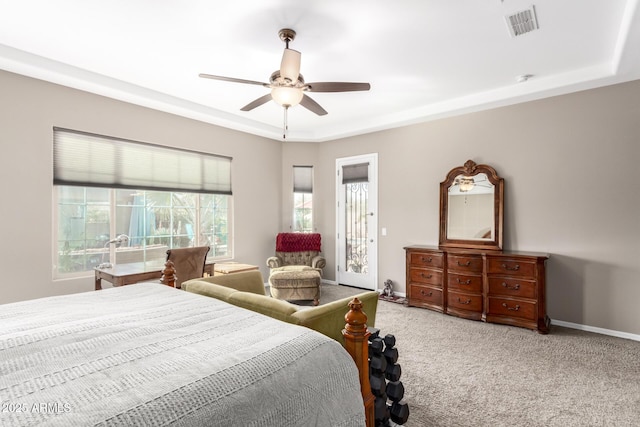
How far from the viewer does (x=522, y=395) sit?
7.65 ft

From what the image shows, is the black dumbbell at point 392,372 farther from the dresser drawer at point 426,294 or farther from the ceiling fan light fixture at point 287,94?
the dresser drawer at point 426,294

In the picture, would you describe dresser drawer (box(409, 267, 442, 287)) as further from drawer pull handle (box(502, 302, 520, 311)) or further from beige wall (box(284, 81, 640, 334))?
drawer pull handle (box(502, 302, 520, 311))

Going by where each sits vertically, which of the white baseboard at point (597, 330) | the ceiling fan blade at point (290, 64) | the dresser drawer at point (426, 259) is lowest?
the white baseboard at point (597, 330)

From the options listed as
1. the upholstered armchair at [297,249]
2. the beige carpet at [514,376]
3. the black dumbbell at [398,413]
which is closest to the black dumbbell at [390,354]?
the black dumbbell at [398,413]

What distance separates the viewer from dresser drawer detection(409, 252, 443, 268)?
4.29 metres

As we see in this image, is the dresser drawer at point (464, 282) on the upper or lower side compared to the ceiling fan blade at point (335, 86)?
lower

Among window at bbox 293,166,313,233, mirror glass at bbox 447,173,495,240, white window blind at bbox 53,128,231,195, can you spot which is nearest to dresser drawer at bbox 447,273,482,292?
mirror glass at bbox 447,173,495,240

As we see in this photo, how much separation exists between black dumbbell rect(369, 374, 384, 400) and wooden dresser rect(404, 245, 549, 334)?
8.54 ft

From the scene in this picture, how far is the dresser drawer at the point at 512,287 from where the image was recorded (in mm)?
3626

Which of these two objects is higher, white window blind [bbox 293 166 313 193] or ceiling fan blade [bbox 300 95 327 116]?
ceiling fan blade [bbox 300 95 327 116]

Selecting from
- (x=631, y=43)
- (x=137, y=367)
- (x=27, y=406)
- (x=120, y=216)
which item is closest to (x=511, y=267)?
(x=631, y=43)

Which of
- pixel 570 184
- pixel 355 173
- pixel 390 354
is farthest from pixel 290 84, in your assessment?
pixel 570 184

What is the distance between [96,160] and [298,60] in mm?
2930

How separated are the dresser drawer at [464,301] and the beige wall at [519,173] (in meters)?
0.83
